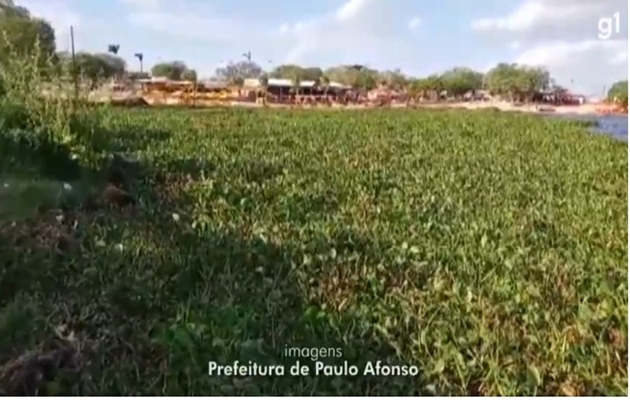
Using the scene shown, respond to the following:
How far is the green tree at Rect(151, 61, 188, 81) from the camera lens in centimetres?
122

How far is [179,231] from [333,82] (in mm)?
353

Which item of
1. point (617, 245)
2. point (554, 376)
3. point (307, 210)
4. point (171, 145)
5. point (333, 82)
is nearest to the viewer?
point (554, 376)

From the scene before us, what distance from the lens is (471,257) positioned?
46.3 inches

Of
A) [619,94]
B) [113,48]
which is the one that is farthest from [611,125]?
[113,48]

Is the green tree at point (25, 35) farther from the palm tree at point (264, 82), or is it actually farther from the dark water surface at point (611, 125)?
the dark water surface at point (611, 125)

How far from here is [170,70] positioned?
1237 millimetres

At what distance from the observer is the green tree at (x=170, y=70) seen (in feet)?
4.01

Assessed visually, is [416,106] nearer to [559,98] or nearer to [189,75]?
[559,98]

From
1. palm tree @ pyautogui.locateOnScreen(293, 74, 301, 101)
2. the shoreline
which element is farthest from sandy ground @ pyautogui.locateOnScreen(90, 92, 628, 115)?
palm tree @ pyautogui.locateOnScreen(293, 74, 301, 101)

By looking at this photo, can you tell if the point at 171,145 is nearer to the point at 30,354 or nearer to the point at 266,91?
the point at 266,91

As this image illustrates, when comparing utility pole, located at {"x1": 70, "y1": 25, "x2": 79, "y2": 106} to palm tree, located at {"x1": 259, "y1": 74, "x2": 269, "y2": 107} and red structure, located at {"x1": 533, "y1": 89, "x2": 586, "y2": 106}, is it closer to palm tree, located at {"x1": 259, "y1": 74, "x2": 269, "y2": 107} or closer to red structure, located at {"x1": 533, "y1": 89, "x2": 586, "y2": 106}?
palm tree, located at {"x1": 259, "y1": 74, "x2": 269, "y2": 107}

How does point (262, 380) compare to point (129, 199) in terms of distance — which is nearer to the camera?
point (262, 380)

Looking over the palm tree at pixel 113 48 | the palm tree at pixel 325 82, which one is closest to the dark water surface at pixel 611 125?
the palm tree at pixel 325 82

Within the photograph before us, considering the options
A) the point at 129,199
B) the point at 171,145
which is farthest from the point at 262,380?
the point at 171,145
